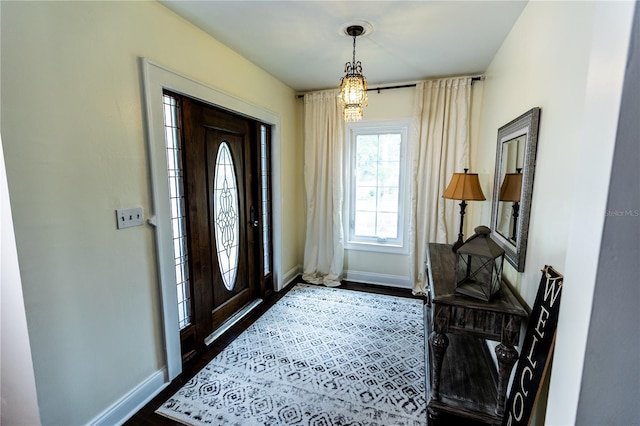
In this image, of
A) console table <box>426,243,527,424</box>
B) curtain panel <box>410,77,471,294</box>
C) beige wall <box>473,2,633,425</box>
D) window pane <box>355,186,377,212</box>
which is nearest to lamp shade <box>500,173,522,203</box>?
beige wall <box>473,2,633,425</box>

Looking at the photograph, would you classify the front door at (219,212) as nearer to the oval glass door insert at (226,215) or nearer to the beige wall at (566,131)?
the oval glass door insert at (226,215)

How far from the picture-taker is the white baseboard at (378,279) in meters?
3.59

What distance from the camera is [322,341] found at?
2453 mm

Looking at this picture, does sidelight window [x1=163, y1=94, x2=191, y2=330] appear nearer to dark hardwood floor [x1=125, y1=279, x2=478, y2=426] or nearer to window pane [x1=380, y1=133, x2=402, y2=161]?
dark hardwood floor [x1=125, y1=279, x2=478, y2=426]

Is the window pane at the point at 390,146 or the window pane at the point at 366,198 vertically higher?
the window pane at the point at 390,146

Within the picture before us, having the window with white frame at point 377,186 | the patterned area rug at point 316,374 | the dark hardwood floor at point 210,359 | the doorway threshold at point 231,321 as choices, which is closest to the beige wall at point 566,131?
the patterned area rug at point 316,374

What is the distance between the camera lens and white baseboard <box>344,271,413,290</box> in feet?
11.8

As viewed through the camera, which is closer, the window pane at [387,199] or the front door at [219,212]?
the front door at [219,212]

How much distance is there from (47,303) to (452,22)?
2979mm

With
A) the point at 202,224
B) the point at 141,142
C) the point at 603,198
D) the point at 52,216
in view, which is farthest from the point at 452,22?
the point at 52,216

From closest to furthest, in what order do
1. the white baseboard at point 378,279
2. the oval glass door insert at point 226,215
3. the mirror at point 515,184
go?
1. the mirror at point 515,184
2. the oval glass door insert at point 226,215
3. the white baseboard at point 378,279

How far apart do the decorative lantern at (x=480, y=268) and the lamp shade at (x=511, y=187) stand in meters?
0.35

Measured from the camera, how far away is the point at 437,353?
5.30ft

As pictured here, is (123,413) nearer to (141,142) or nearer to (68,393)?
(68,393)
